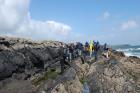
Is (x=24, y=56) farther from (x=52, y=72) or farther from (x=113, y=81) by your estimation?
(x=113, y=81)

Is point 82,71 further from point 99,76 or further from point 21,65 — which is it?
point 21,65

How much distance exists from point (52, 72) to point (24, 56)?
32.4 ft

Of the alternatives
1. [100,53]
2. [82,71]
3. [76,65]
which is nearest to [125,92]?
[82,71]

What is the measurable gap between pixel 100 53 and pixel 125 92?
22.6 m

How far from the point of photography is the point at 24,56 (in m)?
46.3

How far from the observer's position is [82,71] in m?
33.7

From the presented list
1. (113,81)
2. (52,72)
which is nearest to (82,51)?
(52,72)

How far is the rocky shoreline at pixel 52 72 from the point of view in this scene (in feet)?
77.8

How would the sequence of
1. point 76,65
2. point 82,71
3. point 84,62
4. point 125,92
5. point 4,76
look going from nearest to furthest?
point 125,92, point 82,71, point 76,65, point 84,62, point 4,76

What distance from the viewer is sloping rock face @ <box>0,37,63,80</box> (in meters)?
42.8

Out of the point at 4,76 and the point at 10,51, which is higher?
the point at 10,51

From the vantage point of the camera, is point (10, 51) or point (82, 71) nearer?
point (82, 71)

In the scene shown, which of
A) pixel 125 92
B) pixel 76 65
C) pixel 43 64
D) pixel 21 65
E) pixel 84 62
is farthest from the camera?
pixel 43 64

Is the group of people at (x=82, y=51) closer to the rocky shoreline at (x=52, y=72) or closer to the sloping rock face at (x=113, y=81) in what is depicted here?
the rocky shoreline at (x=52, y=72)
